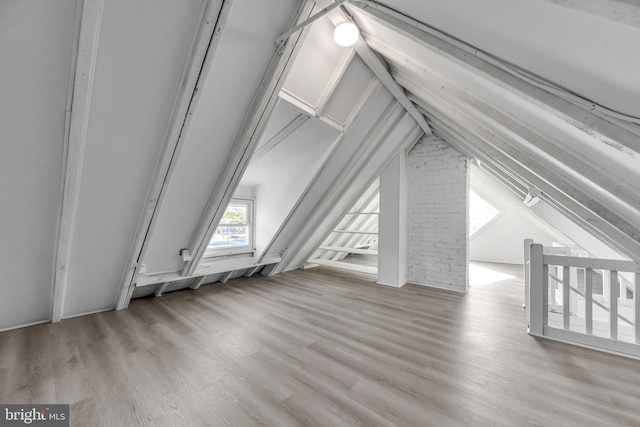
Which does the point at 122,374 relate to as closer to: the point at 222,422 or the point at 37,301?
the point at 222,422

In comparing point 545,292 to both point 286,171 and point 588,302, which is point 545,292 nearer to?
point 588,302

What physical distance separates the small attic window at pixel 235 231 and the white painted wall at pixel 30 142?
1.73m

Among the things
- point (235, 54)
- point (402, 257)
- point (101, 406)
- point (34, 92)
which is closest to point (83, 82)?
point (34, 92)

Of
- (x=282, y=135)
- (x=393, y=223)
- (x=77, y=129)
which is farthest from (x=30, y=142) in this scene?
(x=393, y=223)

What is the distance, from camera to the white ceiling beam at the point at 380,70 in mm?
1736

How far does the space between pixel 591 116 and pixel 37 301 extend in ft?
12.6

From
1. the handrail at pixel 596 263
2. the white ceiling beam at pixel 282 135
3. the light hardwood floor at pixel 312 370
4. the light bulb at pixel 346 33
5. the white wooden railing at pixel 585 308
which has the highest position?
the light bulb at pixel 346 33

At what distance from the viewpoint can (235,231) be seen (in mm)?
3719

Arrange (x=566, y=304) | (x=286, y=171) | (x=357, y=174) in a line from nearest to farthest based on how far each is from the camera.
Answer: (x=566, y=304) → (x=286, y=171) → (x=357, y=174)

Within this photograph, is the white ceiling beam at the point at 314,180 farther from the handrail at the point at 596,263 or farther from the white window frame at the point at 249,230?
the handrail at the point at 596,263

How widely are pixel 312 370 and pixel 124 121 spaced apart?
207 cm

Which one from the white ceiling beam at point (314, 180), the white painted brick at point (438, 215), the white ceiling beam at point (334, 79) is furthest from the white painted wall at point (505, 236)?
the white ceiling beam at point (334, 79)

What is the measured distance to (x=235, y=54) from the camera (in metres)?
1.57

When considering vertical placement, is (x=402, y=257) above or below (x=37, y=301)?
above
